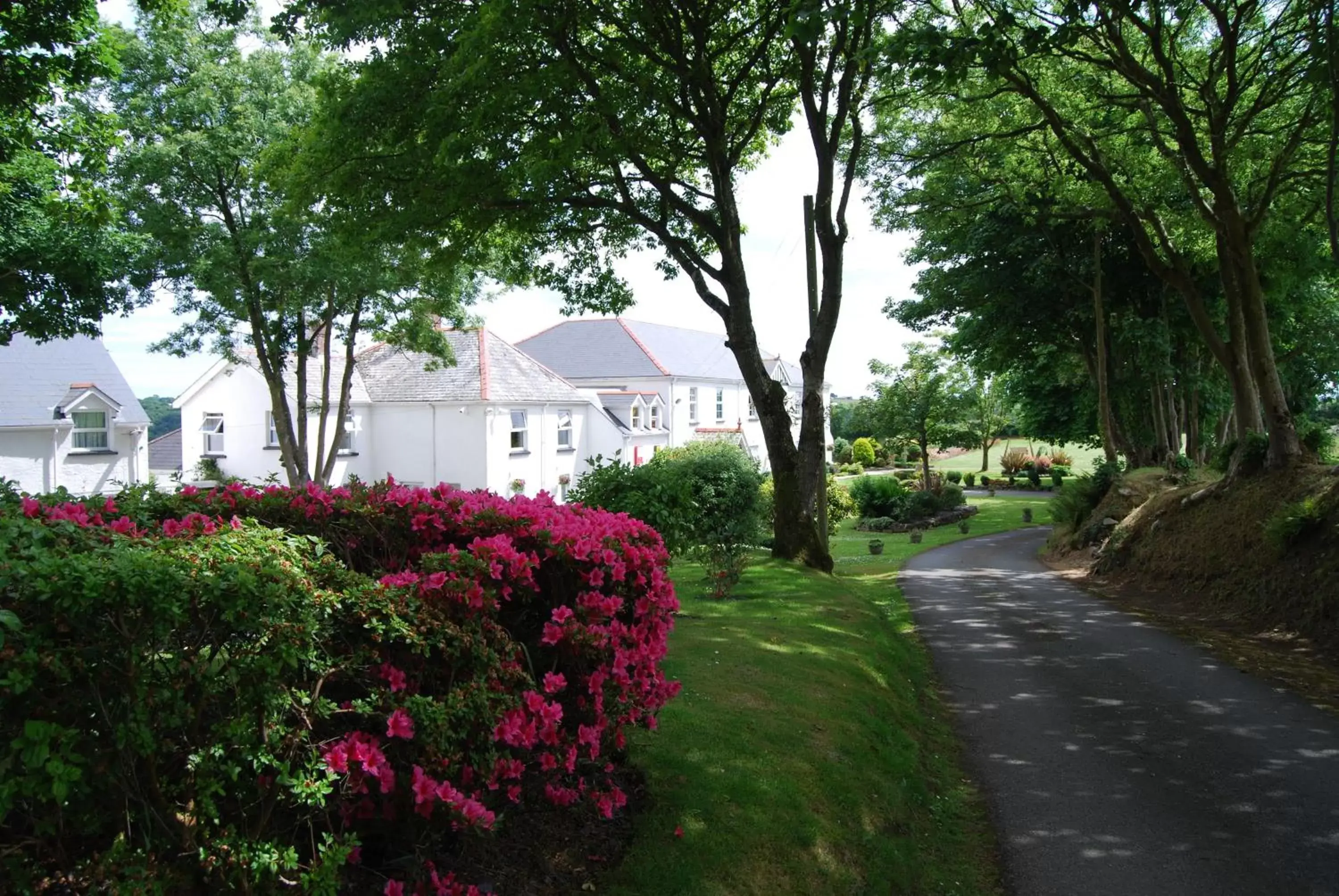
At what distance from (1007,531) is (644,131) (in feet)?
89.9

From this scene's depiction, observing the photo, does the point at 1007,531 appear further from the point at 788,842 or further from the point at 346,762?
the point at 346,762

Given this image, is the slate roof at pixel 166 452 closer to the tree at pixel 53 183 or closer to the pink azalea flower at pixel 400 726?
the tree at pixel 53 183

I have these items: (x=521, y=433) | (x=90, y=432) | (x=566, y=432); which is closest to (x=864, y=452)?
(x=566, y=432)

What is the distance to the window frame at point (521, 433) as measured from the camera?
40438mm

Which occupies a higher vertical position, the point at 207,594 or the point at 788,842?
the point at 207,594

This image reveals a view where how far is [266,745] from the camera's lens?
313 cm

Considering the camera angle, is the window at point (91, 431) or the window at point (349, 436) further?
the window at point (349, 436)

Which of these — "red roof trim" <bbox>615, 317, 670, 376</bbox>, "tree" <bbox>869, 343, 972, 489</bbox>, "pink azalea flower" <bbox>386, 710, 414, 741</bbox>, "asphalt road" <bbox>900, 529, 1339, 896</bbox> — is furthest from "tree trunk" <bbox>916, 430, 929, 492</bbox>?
"pink azalea flower" <bbox>386, 710, 414, 741</bbox>

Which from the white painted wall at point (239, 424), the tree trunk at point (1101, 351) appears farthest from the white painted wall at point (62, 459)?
the tree trunk at point (1101, 351)

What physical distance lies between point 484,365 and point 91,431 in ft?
49.5

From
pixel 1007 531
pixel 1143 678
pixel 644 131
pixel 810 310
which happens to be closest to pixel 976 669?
pixel 1143 678

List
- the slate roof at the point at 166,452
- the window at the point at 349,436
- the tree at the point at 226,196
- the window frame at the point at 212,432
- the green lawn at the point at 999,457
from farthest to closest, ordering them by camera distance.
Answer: the green lawn at the point at 999,457, the slate roof at the point at 166,452, the window at the point at 349,436, the window frame at the point at 212,432, the tree at the point at 226,196

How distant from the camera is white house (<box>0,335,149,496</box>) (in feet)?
91.5

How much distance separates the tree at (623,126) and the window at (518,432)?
72.5 feet
